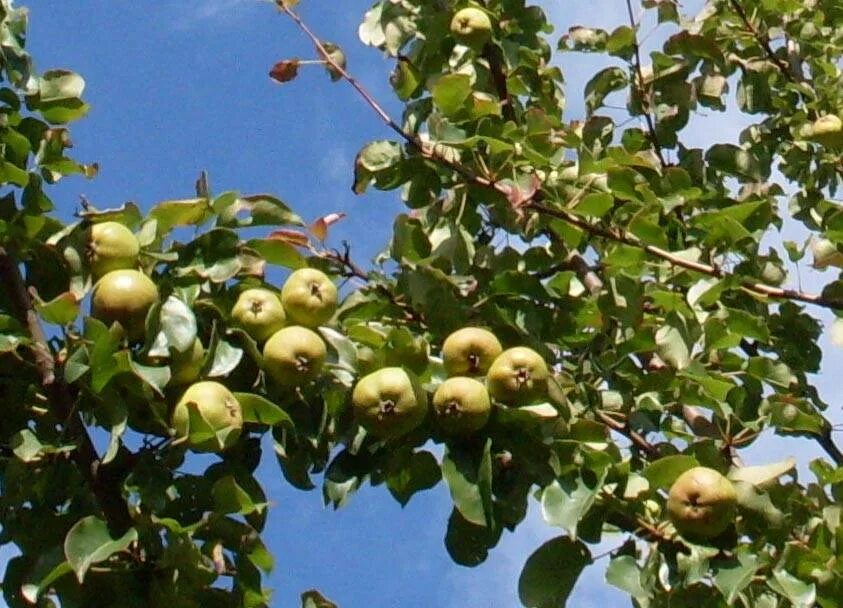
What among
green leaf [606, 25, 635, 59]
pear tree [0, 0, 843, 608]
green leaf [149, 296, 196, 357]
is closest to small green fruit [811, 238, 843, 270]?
pear tree [0, 0, 843, 608]

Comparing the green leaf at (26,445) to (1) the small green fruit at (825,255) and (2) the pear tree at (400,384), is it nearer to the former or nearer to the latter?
(2) the pear tree at (400,384)

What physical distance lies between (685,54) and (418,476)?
5.08ft

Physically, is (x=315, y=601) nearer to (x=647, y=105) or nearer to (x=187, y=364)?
(x=187, y=364)

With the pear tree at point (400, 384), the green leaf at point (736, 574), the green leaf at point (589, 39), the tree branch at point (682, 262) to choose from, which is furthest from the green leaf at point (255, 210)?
the green leaf at point (589, 39)

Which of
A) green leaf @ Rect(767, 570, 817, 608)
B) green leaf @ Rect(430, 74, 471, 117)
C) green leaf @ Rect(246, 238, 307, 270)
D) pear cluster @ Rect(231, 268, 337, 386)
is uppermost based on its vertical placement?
green leaf @ Rect(430, 74, 471, 117)

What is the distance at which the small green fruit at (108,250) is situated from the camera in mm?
2031

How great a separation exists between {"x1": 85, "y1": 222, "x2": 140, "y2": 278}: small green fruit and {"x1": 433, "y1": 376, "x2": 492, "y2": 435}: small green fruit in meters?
0.50

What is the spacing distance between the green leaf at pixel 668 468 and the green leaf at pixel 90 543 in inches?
30.3

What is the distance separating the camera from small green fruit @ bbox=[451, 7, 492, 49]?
2922 millimetres

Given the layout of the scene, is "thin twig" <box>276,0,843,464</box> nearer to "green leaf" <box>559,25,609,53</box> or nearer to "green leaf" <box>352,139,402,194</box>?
"green leaf" <box>352,139,402,194</box>

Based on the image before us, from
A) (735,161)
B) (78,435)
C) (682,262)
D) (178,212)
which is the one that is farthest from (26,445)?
(735,161)

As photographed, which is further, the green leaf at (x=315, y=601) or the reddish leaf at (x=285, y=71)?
the reddish leaf at (x=285, y=71)

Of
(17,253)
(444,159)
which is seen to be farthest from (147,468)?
(444,159)

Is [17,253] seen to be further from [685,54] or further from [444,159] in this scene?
[685,54]
